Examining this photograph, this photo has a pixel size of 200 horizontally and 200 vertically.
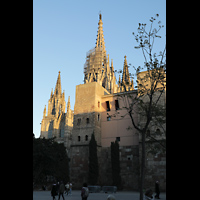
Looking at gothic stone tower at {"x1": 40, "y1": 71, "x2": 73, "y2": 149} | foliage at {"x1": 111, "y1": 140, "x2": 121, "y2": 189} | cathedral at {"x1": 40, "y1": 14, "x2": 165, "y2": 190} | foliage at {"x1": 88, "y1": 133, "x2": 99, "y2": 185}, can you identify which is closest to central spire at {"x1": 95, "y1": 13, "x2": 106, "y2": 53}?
gothic stone tower at {"x1": 40, "y1": 71, "x2": 73, "y2": 149}

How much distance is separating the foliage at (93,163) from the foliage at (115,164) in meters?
2.12

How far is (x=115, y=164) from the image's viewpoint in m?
28.5

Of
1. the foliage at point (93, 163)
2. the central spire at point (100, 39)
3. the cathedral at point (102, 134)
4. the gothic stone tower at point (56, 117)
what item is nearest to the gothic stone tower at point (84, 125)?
the cathedral at point (102, 134)

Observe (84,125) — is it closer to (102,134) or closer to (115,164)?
(102,134)

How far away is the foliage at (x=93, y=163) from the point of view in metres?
28.3

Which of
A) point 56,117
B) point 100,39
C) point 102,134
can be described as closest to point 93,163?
point 102,134

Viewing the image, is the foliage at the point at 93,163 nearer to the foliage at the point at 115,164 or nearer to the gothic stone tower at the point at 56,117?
the foliage at the point at 115,164

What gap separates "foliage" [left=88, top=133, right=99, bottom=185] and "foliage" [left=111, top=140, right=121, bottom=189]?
6.95 ft

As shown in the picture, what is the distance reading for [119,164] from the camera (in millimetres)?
28703

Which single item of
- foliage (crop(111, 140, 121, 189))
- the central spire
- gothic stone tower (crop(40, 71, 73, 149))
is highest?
the central spire

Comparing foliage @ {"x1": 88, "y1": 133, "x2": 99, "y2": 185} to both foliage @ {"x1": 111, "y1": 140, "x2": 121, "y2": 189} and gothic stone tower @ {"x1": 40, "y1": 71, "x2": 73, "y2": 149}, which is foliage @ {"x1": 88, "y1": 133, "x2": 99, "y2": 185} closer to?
foliage @ {"x1": 111, "y1": 140, "x2": 121, "y2": 189}

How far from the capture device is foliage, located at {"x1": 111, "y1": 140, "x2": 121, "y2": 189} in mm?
27714
